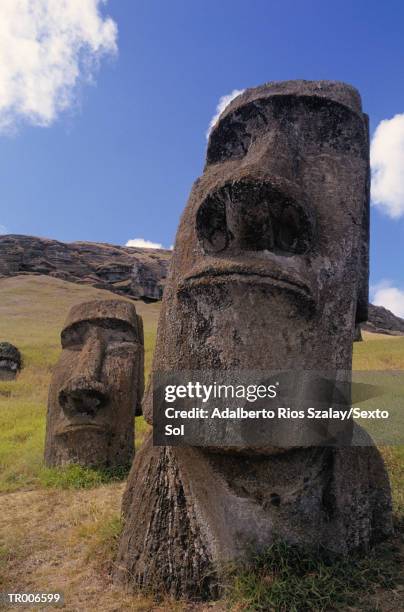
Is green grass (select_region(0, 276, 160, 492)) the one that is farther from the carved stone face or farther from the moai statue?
the carved stone face

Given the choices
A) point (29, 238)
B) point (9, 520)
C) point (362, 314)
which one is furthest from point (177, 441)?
point (29, 238)

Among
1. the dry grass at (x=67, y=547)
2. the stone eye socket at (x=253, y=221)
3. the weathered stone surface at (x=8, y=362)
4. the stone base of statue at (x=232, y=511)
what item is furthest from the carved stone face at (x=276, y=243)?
the weathered stone surface at (x=8, y=362)

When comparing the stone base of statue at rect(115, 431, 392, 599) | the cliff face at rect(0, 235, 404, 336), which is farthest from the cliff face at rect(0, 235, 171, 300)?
the stone base of statue at rect(115, 431, 392, 599)

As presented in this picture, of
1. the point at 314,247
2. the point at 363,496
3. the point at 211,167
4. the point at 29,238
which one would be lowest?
the point at 363,496

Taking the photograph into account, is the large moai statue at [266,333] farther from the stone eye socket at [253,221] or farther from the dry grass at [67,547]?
the dry grass at [67,547]

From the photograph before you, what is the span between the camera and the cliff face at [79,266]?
67.1 metres

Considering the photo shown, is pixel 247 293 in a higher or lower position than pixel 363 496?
higher

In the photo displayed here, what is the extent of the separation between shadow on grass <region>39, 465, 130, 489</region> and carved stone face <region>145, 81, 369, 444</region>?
3.80 metres

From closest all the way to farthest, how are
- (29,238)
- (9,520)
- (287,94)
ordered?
(287,94) → (9,520) → (29,238)

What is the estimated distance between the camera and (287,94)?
11.8 ft

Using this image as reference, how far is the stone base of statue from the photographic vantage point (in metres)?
3.03

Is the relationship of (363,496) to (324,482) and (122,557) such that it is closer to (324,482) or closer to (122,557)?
(324,482)

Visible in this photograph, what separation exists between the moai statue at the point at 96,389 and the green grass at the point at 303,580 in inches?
164

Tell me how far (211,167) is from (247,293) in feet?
3.99
